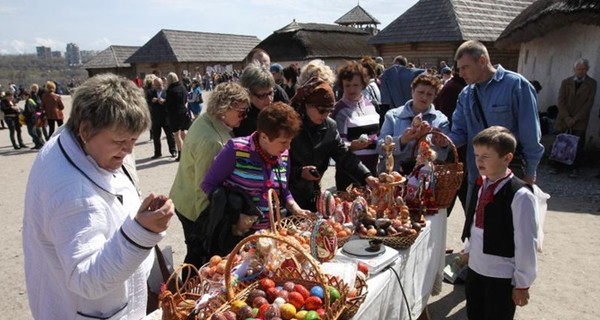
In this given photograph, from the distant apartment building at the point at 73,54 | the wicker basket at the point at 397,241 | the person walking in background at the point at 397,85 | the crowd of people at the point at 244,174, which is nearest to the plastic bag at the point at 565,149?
the person walking in background at the point at 397,85

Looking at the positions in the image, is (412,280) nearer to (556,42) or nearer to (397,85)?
(397,85)

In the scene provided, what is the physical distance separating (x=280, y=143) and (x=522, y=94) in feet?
7.03

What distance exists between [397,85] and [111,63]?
3345 cm

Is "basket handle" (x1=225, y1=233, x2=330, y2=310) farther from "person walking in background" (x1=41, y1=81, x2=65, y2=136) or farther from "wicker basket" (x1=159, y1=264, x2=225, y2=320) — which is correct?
"person walking in background" (x1=41, y1=81, x2=65, y2=136)

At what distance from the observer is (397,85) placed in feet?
18.9

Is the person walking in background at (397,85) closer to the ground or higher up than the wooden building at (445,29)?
closer to the ground

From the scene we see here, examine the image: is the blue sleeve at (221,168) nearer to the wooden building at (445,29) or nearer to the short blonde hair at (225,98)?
the short blonde hair at (225,98)

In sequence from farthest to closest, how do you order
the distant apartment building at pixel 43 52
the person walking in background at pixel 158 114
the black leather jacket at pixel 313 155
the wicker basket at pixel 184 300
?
the distant apartment building at pixel 43 52 < the person walking in background at pixel 158 114 < the black leather jacket at pixel 313 155 < the wicker basket at pixel 184 300

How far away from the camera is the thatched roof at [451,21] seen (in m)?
14.4

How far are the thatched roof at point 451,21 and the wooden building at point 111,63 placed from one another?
23.5m

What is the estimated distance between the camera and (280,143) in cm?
234

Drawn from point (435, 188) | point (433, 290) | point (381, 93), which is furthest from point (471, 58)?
point (381, 93)

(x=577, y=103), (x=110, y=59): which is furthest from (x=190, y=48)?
(x=577, y=103)

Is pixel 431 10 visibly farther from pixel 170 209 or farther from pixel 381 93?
pixel 170 209
